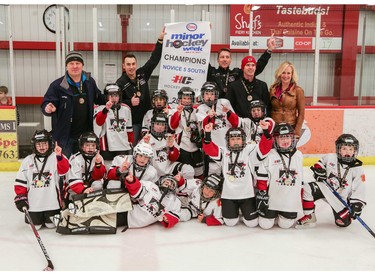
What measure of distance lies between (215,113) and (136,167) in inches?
32.4

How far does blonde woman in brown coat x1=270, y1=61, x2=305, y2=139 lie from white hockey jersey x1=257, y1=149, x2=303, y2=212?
2.69 ft

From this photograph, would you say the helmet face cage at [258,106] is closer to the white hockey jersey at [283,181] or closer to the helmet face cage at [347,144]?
the white hockey jersey at [283,181]

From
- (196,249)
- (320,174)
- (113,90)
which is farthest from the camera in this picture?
(113,90)

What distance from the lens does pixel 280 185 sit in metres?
3.09

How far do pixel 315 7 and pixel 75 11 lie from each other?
3650mm

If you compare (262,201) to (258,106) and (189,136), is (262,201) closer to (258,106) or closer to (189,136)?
(258,106)

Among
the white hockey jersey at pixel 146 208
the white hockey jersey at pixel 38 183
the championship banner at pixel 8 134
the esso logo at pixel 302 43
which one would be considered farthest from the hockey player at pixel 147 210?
the esso logo at pixel 302 43

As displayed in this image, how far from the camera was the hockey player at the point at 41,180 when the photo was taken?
9.93 feet

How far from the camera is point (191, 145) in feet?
12.2

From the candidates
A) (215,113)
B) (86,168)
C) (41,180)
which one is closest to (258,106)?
(215,113)

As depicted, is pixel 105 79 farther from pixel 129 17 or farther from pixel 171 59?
pixel 171 59

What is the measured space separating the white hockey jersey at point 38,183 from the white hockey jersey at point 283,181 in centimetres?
154

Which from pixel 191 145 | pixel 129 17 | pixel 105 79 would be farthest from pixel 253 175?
pixel 129 17

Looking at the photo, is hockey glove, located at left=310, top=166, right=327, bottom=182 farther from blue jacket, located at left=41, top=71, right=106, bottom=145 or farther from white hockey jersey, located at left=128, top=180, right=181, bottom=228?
blue jacket, located at left=41, top=71, right=106, bottom=145
